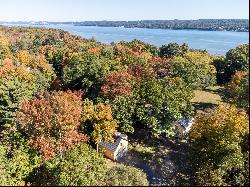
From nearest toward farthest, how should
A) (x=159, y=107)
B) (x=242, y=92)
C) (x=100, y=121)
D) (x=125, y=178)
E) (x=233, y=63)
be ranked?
(x=125, y=178) → (x=242, y=92) → (x=100, y=121) → (x=159, y=107) → (x=233, y=63)

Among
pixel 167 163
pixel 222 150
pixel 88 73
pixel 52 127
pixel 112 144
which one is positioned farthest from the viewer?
pixel 88 73

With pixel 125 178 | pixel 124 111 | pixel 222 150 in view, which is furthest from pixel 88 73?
pixel 125 178

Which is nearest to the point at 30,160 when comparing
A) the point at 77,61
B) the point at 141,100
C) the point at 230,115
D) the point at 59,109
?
the point at 59,109

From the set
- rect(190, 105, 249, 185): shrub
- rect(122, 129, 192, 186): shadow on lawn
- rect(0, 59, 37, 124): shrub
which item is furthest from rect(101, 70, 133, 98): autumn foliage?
rect(190, 105, 249, 185): shrub

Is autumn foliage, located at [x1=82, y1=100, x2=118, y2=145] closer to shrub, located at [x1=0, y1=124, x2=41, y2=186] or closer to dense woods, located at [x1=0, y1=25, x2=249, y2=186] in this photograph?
dense woods, located at [x1=0, y1=25, x2=249, y2=186]

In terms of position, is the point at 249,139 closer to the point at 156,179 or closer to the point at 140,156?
the point at 156,179

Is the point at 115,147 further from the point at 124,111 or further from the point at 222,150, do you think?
the point at 222,150
